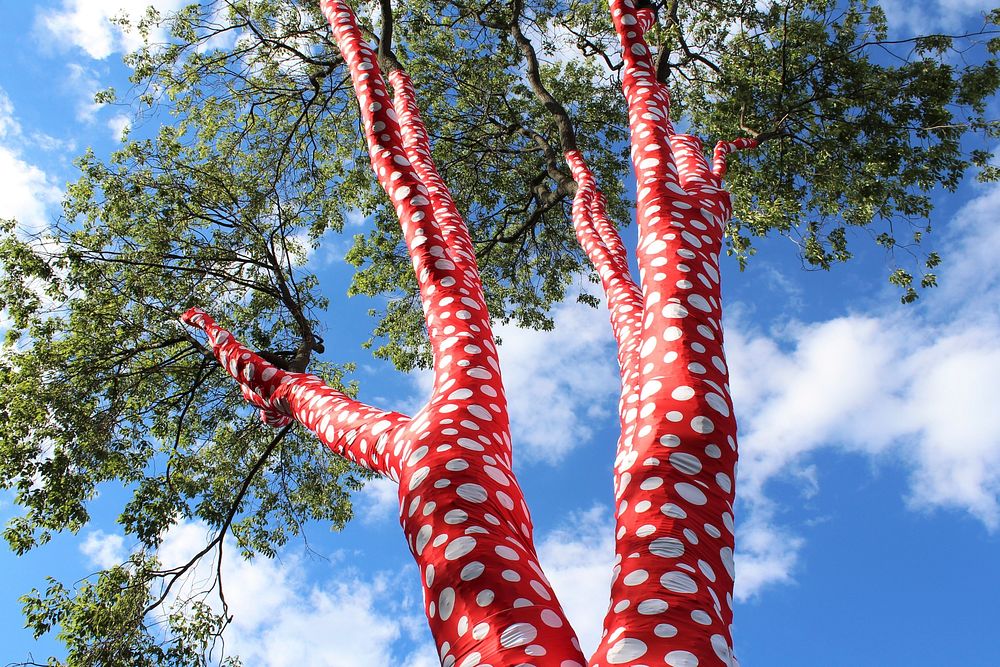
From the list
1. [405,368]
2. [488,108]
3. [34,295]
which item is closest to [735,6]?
[488,108]

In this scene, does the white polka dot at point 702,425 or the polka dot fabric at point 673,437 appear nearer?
the polka dot fabric at point 673,437

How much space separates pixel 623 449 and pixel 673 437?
79 centimetres

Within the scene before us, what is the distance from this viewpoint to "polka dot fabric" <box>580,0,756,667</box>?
5.99ft

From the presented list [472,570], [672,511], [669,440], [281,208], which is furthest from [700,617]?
[281,208]

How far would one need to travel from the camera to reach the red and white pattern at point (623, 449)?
186 cm

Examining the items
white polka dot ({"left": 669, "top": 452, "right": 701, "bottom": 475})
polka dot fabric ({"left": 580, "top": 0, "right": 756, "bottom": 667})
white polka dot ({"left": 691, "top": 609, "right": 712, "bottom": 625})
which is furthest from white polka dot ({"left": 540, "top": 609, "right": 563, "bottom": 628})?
white polka dot ({"left": 669, "top": 452, "right": 701, "bottom": 475})

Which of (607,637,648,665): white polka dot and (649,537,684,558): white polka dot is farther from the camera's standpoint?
(649,537,684,558): white polka dot

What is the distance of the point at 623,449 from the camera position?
2.94 meters

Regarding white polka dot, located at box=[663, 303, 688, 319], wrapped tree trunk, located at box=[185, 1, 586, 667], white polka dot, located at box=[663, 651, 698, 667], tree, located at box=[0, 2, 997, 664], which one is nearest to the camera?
white polka dot, located at box=[663, 651, 698, 667]

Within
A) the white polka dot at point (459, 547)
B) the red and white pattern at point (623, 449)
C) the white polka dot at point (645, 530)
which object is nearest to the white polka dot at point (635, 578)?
the red and white pattern at point (623, 449)

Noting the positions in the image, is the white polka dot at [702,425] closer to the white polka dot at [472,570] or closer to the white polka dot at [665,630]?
the white polka dot at [665,630]

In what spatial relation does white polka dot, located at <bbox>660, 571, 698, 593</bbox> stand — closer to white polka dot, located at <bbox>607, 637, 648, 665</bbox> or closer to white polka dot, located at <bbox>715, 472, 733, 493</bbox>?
white polka dot, located at <bbox>607, 637, 648, 665</bbox>

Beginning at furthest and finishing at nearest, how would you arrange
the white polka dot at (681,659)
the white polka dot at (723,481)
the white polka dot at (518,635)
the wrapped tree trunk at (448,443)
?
the white polka dot at (723,481), the wrapped tree trunk at (448,443), the white polka dot at (518,635), the white polka dot at (681,659)

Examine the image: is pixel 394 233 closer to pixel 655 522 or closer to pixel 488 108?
pixel 488 108
